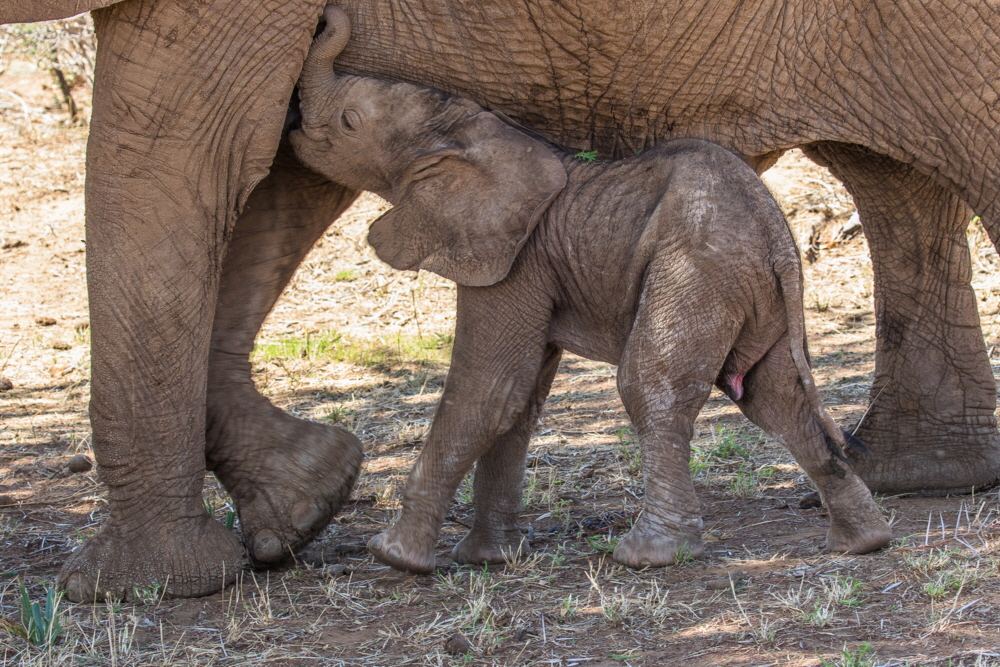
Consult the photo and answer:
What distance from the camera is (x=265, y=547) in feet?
14.2

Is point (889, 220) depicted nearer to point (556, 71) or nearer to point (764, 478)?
point (764, 478)

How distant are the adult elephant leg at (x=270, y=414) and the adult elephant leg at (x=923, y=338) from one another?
2.00 meters

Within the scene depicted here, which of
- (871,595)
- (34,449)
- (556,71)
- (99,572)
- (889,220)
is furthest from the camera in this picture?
(34,449)

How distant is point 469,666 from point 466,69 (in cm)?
206

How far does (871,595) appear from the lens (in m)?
3.65

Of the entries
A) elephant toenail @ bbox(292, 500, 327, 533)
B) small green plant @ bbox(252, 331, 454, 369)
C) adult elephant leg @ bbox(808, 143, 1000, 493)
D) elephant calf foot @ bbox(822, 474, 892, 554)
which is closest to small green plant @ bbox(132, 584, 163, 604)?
elephant toenail @ bbox(292, 500, 327, 533)

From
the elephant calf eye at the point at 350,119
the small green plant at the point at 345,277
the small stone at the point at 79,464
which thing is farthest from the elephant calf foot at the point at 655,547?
the small green plant at the point at 345,277

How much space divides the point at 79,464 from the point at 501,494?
2213mm

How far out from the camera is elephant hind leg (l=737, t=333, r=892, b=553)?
160 inches

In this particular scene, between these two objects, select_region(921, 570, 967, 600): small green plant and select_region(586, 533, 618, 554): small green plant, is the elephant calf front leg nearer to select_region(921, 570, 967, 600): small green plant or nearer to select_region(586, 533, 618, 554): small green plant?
select_region(586, 533, 618, 554): small green plant

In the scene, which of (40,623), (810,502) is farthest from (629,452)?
(40,623)

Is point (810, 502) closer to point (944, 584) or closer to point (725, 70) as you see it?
point (944, 584)

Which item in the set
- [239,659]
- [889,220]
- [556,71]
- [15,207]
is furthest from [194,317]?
[15,207]

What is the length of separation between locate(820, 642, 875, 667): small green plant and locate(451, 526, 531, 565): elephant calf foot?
137cm
